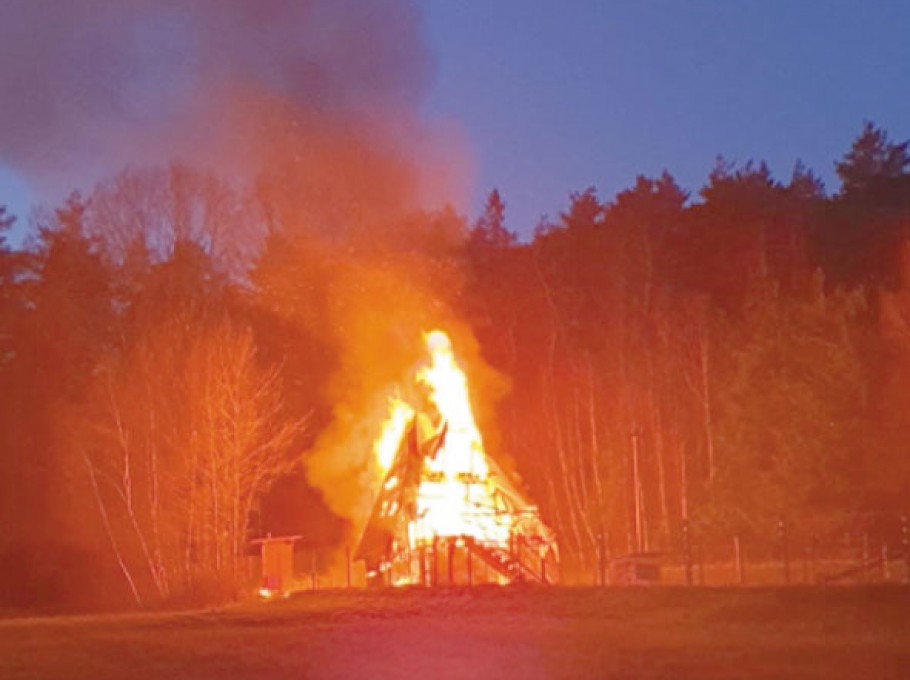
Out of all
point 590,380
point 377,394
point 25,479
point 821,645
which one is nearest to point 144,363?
point 377,394

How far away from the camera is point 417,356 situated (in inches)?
1742

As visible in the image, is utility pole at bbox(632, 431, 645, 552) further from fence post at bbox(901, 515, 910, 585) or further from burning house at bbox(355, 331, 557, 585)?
fence post at bbox(901, 515, 910, 585)

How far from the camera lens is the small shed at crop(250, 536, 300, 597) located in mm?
41938

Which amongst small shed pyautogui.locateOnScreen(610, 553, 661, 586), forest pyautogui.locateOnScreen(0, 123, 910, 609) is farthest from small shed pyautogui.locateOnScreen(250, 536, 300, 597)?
small shed pyautogui.locateOnScreen(610, 553, 661, 586)

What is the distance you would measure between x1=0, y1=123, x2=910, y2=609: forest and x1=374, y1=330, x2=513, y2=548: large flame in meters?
4.51

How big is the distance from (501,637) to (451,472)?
58.0 ft

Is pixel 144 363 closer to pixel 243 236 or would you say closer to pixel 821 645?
pixel 243 236

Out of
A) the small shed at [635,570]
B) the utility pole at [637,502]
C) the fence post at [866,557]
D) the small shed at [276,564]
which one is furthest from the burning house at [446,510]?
the fence post at [866,557]

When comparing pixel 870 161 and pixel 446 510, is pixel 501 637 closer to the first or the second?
pixel 446 510

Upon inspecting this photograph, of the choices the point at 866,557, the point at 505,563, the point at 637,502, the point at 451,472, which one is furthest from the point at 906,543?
the point at 637,502

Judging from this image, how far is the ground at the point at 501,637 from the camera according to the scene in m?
17.7

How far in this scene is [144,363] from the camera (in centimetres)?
4628

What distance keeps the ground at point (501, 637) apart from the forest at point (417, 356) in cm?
1215

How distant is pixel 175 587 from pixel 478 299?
19.6 meters
